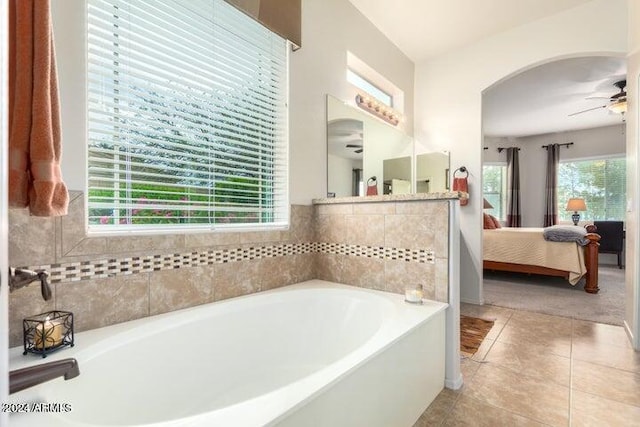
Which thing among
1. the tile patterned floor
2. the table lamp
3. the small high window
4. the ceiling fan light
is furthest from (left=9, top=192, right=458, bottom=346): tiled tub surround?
the table lamp

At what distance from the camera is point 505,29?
123 inches

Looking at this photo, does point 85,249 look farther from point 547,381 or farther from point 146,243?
point 547,381

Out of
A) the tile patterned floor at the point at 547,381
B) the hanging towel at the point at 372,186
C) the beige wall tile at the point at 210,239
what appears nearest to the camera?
the tile patterned floor at the point at 547,381

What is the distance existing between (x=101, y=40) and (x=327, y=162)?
1.61 m

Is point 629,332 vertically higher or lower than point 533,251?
lower

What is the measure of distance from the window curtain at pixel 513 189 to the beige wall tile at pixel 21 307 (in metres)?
7.77

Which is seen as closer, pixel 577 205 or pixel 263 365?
pixel 263 365

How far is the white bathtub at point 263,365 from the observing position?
92 centimetres

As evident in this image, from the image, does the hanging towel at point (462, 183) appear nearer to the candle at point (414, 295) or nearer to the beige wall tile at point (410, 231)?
the beige wall tile at point (410, 231)

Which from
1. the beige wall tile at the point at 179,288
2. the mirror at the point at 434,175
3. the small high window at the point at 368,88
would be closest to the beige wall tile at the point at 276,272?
the beige wall tile at the point at 179,288

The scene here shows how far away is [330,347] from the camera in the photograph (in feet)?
6.06

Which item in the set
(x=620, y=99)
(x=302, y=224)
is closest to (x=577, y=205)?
(x=620, y=99)

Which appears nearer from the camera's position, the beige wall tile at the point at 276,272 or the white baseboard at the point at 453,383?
the white baseboard at the point at 453,383

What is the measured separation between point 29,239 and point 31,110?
0.60 meters
